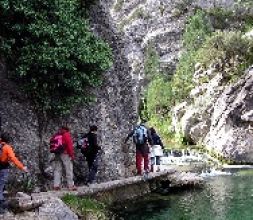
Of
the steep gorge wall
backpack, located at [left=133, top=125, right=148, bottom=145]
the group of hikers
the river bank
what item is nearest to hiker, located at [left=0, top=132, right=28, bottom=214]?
the river bank

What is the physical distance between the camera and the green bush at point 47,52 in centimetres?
1969

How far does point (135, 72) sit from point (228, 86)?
26.3m

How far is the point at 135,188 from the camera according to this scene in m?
22.7

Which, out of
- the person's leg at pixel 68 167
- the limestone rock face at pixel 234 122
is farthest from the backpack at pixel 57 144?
the limestone rock face at pixel 234 122

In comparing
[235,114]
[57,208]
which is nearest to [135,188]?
[57,208]

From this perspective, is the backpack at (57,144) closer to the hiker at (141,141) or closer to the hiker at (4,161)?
the hiker at (4,161)

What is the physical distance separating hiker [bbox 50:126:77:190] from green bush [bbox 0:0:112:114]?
2.27 m

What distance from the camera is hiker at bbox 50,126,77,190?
18516mm

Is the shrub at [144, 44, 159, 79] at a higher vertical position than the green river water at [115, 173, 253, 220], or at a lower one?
higher

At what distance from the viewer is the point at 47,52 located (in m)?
19.7

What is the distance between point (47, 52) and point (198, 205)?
7801mm

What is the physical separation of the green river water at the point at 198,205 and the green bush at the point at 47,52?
15.9ft

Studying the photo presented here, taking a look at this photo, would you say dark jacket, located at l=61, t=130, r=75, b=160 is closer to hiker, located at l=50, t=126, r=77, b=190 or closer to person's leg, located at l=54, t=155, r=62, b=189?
hiker, located at l=50, t=126, r=77, b=190

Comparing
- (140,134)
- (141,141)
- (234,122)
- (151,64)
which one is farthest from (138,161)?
(151,64)
